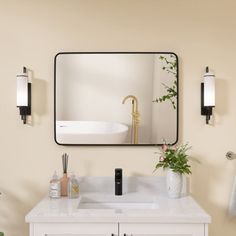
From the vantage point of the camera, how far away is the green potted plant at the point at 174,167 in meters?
2.31

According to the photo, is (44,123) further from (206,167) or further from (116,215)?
(206,167)

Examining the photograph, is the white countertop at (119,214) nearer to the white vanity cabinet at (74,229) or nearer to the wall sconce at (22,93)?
the white vanity cabinet at (74,229)

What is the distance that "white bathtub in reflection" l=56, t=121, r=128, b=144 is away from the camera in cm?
249

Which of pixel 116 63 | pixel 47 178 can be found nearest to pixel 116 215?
pixel 47 178

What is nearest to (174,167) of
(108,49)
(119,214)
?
(119,214)

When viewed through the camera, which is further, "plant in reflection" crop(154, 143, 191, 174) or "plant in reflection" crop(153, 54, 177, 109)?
"plant in reflection" crop(153, 54, 177, 109)

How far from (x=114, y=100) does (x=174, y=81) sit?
0.42 metres

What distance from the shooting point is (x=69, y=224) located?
6.40 feet

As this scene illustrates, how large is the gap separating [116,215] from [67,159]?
0.65 m

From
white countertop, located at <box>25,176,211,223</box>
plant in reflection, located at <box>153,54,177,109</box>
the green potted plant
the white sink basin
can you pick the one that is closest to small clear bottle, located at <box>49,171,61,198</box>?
white countertop, located at <box>25,176,211,223</box>

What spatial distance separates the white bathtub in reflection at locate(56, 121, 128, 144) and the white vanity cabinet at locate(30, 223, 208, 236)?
67 centimetres

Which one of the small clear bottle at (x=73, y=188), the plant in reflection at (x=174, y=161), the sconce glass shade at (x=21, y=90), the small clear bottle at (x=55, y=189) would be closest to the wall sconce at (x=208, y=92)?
the plant in reflection at (x=174, y=161)

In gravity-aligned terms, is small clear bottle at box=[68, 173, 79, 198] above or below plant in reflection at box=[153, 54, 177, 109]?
below

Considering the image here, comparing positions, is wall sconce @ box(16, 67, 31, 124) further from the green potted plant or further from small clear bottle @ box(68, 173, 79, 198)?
the green potted plant
